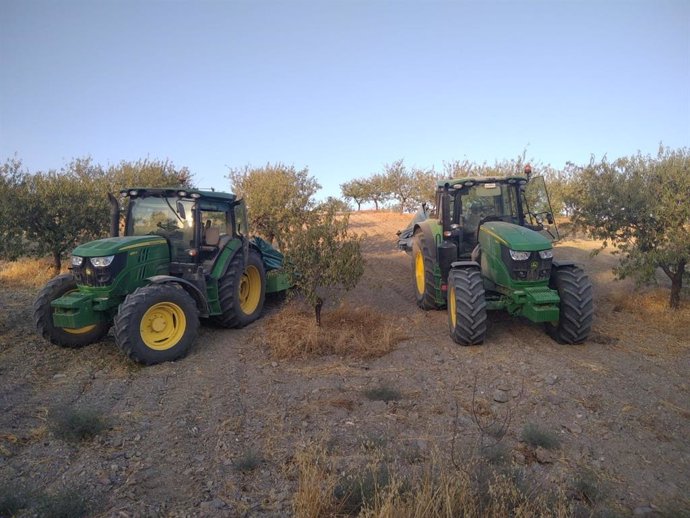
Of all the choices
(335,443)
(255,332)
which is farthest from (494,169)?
(335,443)

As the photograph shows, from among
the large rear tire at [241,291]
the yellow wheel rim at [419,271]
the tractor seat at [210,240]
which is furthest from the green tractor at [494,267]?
the tractor seat at [210,240]

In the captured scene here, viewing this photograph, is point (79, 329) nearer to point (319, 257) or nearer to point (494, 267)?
point (319, 257)

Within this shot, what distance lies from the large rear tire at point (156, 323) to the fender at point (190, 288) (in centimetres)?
10

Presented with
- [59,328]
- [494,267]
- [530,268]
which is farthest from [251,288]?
[530,268]

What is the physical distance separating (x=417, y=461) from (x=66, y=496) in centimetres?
236

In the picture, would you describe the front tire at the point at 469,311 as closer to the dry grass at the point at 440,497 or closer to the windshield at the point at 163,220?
the dry grass at the point at 440,497

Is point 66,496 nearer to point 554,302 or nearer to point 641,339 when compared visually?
point 554,302

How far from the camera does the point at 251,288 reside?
845 cm

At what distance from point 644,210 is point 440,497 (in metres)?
7.32

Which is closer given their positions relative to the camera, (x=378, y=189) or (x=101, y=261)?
(x=101, y=261)

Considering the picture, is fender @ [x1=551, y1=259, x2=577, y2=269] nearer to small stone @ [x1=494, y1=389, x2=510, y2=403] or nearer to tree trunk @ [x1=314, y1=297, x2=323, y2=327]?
small stone @ [x1=494, y1=389, x2=510, y2=403]

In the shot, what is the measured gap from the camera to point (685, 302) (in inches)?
336

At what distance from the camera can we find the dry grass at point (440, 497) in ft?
8.75

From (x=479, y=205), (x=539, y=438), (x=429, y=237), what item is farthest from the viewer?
(x=429, y=237)
